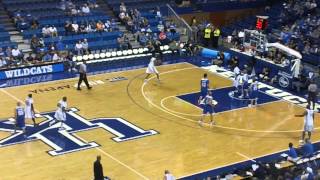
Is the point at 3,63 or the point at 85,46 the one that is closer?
the point at 3,63

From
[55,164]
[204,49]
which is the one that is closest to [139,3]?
[204,49]

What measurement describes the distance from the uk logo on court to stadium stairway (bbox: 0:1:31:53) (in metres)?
11.8

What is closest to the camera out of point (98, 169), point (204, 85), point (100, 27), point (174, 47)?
point (98, 169)

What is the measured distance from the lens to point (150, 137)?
2514 centimetres

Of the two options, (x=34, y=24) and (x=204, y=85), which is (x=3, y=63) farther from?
(x=204, y=85)

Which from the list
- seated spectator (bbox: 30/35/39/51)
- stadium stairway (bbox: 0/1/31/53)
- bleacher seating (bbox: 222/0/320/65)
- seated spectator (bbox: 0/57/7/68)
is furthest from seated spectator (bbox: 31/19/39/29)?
bleacher seating (bbox: 222/0/320/65)

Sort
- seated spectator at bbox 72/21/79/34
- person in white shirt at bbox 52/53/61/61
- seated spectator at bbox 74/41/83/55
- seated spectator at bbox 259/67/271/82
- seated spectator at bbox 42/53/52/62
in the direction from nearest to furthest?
seated spectator at bbox 259/67/271/82, seated spectator at bbox 42/53/52/62, person in white shirt at bbox 52/53/61/61, seated spectator at bbox 74/41/83/55, seated spectator at bbox 72/21/79/34

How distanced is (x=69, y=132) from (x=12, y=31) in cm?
1655

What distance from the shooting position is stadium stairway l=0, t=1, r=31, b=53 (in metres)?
38.3

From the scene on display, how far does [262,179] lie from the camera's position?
19.9 meters

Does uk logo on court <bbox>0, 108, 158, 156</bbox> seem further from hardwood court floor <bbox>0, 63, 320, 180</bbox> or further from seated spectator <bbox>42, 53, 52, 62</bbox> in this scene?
seated spectator <bbox>42, 53, 52, 62</bbox>

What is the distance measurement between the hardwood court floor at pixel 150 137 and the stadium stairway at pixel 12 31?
632cm

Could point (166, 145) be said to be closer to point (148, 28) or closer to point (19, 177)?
point (19, 177)

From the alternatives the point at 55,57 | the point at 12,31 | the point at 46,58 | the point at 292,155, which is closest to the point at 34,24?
the point at 12,31
